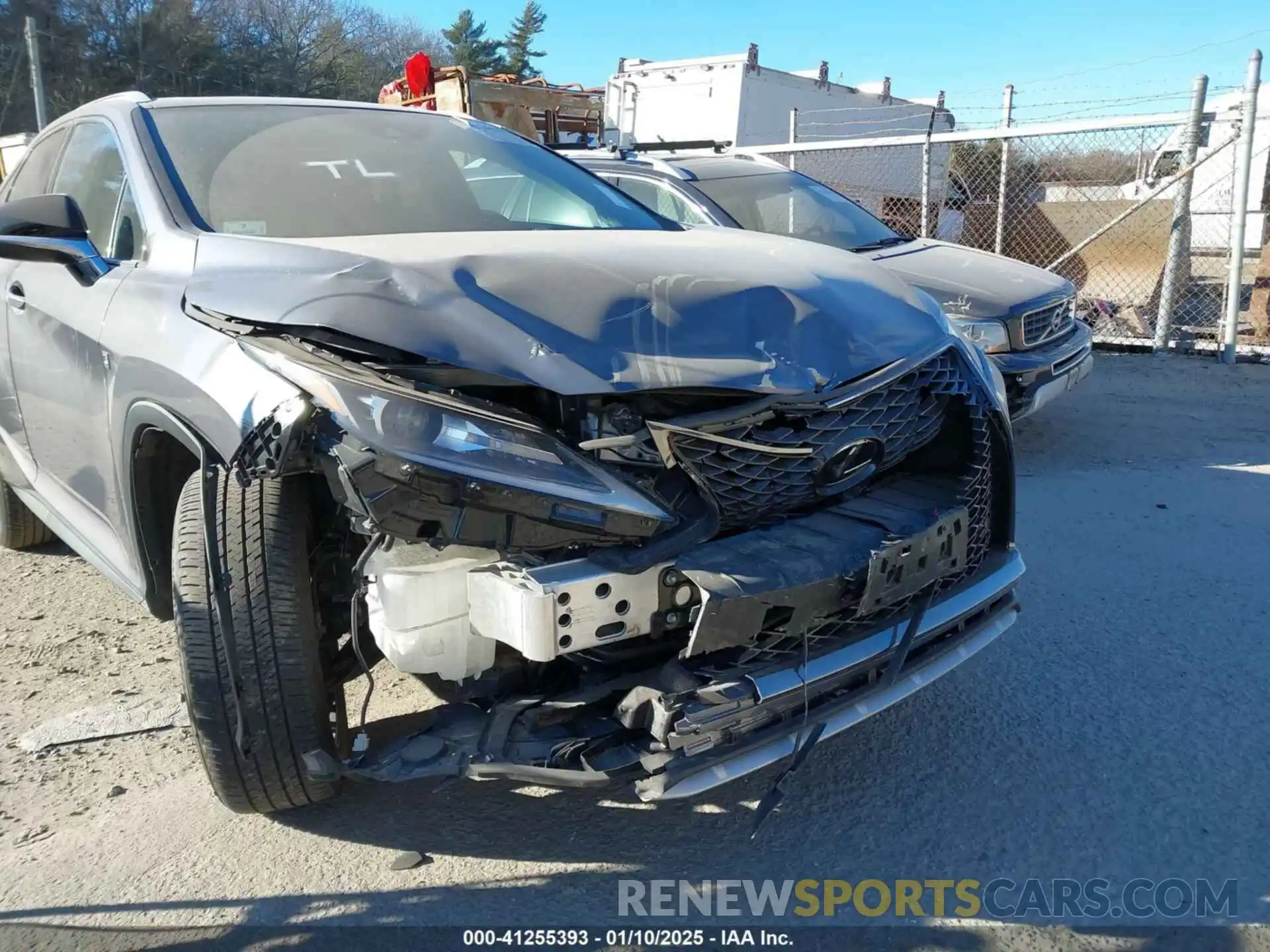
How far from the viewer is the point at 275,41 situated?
37312 mm

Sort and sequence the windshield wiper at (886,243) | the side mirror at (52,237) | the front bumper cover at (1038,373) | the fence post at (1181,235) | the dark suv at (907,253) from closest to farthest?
the side mirror at (52,237)
the front bumper cover at (1038,373)
the dark suv at (907,253)
the windshield wiper at (886,243)
the fence post at (1181,235)

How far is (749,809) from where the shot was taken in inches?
108

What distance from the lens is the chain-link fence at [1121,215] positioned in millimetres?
9109

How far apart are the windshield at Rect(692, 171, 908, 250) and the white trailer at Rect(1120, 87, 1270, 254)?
10.9ft

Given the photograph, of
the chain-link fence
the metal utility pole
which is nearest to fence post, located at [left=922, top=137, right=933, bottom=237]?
the chain-link fence

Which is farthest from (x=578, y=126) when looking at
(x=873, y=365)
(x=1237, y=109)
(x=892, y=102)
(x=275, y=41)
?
(x=275, y=41)

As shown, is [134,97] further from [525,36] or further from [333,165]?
[525,36]

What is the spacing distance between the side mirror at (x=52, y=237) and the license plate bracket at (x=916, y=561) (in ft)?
7.98

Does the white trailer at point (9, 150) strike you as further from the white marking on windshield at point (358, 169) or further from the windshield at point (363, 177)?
the white marking on windshield at point (358, 169)

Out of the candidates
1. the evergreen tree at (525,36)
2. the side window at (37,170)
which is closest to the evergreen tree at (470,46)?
the evergreen tree at (525,36)

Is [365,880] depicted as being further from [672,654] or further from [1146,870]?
[1146,870]


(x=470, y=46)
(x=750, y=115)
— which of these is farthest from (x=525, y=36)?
(x=750, y=115)

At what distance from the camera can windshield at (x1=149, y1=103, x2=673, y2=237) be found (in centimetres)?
306

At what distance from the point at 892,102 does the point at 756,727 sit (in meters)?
19.0
